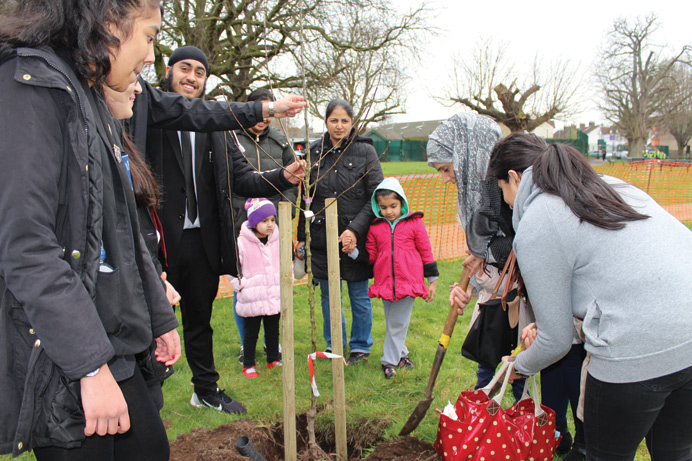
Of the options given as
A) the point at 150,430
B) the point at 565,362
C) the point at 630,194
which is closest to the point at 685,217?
the point at 565,362

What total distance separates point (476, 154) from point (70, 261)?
92.6 inches

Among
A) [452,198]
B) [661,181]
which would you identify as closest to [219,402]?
[452,198]

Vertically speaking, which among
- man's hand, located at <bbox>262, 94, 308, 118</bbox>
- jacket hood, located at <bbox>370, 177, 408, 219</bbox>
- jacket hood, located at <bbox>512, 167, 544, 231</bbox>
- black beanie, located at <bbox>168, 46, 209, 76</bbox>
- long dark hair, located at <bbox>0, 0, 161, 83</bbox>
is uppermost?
black beanie, located at <bbox>168, 46, 209, 76</bbox>

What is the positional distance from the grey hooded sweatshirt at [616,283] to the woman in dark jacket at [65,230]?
145 cm

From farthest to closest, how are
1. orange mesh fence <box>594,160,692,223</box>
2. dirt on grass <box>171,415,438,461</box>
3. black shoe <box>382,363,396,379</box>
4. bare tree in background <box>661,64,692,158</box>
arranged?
bare tree in background <box>661,64,692,158</box>, orange mesh fence <box>594,160,692,223</box>, black shoe <box>382,363,396,379</box>, dirt on grass <box>171,415,438,461</box>

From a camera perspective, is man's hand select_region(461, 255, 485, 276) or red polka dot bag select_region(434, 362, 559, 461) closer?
red polka dot bag select_region(434, 362, 559, 461)

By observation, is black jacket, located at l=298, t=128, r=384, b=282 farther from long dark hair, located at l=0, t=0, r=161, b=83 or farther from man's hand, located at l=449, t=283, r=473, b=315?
long dark hair, located at l=0, t=0, r=161, b=83

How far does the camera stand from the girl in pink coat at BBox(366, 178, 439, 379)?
3.99m

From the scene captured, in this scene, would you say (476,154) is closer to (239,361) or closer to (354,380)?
(354,380)

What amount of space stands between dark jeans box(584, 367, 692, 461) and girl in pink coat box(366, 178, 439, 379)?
2123mm

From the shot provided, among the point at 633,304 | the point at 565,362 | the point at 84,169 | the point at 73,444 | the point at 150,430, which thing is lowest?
the point at 565,362

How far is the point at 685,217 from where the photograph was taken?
37.2 ft

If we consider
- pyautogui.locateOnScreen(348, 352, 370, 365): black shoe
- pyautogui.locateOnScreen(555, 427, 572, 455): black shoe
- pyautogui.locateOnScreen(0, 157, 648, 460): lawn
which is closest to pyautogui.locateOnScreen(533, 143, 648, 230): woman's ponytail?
pyautogui.locateOnScreen(0, 157, 648, 460): lawn

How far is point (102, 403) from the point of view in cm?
131
